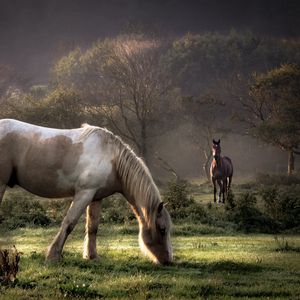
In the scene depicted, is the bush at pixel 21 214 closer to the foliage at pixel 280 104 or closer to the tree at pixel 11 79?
the foliage at pixel 280 104

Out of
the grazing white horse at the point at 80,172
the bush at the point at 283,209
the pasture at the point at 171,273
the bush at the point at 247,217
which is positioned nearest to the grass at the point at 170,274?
the pasture at the point at 171,273

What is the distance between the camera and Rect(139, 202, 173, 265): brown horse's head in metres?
9.13

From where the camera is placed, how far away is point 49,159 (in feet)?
30.3

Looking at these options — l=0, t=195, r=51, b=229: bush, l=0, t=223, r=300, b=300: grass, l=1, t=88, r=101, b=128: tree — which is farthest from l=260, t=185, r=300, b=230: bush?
l=1, t=88, r=101, b=128: tree

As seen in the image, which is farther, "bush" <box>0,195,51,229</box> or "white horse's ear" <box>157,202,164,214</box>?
"bush" <box>0,195,51,229</box>

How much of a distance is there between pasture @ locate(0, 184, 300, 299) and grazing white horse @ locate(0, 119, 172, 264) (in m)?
0.68

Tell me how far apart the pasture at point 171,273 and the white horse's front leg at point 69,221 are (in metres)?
0.24

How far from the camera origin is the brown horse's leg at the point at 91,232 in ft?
31.7

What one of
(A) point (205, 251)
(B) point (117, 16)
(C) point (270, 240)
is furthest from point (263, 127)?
(B) point (117, 16)

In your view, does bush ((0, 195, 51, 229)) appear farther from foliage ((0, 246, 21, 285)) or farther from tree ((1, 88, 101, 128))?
tree ((1, 88, 101, 128))

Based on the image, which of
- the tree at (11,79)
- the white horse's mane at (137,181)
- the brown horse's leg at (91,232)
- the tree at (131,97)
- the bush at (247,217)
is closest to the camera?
the white horse's mane at (137,181)

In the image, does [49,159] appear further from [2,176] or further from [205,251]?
[205,251]

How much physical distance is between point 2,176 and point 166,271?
3.30 m

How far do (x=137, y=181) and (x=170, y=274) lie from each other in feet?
6.01
